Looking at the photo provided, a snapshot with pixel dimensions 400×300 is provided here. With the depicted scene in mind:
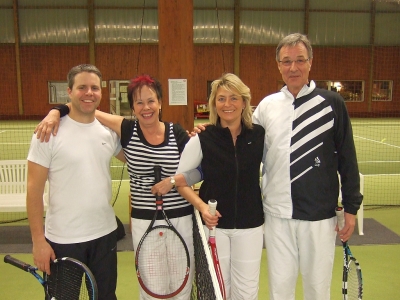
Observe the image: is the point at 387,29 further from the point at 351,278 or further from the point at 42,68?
the point at 351,278

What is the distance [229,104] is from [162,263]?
1.18m

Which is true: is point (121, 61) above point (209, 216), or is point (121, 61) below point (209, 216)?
above

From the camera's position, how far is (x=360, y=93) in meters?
24.0

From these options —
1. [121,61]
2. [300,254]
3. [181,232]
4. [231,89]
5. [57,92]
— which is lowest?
[300,254]

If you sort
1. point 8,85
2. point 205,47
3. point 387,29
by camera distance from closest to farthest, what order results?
point 8,85
point 205,47
point 387,29

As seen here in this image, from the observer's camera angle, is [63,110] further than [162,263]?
No

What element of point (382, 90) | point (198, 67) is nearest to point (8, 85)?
point (198, 67)

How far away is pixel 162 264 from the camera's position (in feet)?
9.52

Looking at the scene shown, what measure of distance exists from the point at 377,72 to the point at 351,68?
161 centimetres

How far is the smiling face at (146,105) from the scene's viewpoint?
9.08ft

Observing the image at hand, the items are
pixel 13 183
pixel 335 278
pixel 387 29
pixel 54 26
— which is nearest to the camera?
pixel 335 278

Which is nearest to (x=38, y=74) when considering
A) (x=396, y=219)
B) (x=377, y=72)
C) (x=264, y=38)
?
(x=264, y=38)

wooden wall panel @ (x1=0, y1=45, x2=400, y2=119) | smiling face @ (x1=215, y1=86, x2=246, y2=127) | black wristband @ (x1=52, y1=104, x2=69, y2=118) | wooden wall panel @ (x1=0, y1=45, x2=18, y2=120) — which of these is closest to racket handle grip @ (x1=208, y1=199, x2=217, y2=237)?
smiling face @ (x1=215, y1=86, x2=246, y2=127)

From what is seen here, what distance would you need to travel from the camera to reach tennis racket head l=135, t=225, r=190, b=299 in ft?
9.36
